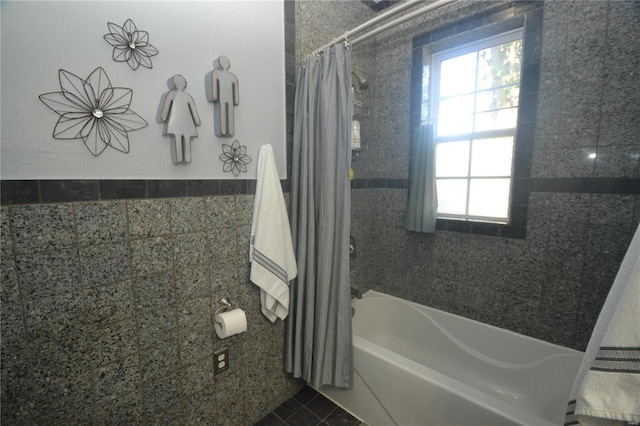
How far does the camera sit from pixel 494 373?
1.67m

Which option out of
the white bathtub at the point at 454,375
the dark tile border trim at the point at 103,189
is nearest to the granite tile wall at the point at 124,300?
the dark tile border trim at the point at 103,189

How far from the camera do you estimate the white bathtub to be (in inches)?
46.0

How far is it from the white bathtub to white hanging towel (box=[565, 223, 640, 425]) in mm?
450

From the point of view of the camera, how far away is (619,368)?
0.65 metres

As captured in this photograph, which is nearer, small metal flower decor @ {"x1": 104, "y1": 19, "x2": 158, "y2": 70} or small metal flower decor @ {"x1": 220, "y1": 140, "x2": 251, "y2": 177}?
small metal flower decor @ {"x1": 104, "y1": 19, "x2": 158, "y2": 70}

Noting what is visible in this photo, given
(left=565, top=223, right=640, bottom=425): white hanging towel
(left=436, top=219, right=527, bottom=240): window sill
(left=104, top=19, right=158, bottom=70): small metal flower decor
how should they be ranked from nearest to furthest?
(left=565, top=223, right=640, bottom=425): white hanging towel, (left=104, top=19, right=158, bottom=70): small metal flower decor, (left=436, top=219, right=527, bottom=240): window sill

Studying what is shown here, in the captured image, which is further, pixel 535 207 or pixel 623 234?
pixel 535 207

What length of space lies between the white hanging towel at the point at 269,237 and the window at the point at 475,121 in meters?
1.33

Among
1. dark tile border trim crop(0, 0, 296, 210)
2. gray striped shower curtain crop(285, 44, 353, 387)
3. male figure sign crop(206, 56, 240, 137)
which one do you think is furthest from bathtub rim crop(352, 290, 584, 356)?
male figure sign crop(206, 56, 240, 137)

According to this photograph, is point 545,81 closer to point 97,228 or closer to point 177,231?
point 177,231

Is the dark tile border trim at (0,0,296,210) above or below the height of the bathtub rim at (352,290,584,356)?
above

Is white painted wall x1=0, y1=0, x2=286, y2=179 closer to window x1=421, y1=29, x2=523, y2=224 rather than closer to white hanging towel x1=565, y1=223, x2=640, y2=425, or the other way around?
window x1=421, y1=29, x2=523, y2=224

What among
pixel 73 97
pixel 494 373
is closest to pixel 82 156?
pixel 73 97

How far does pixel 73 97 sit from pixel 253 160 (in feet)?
2.24
